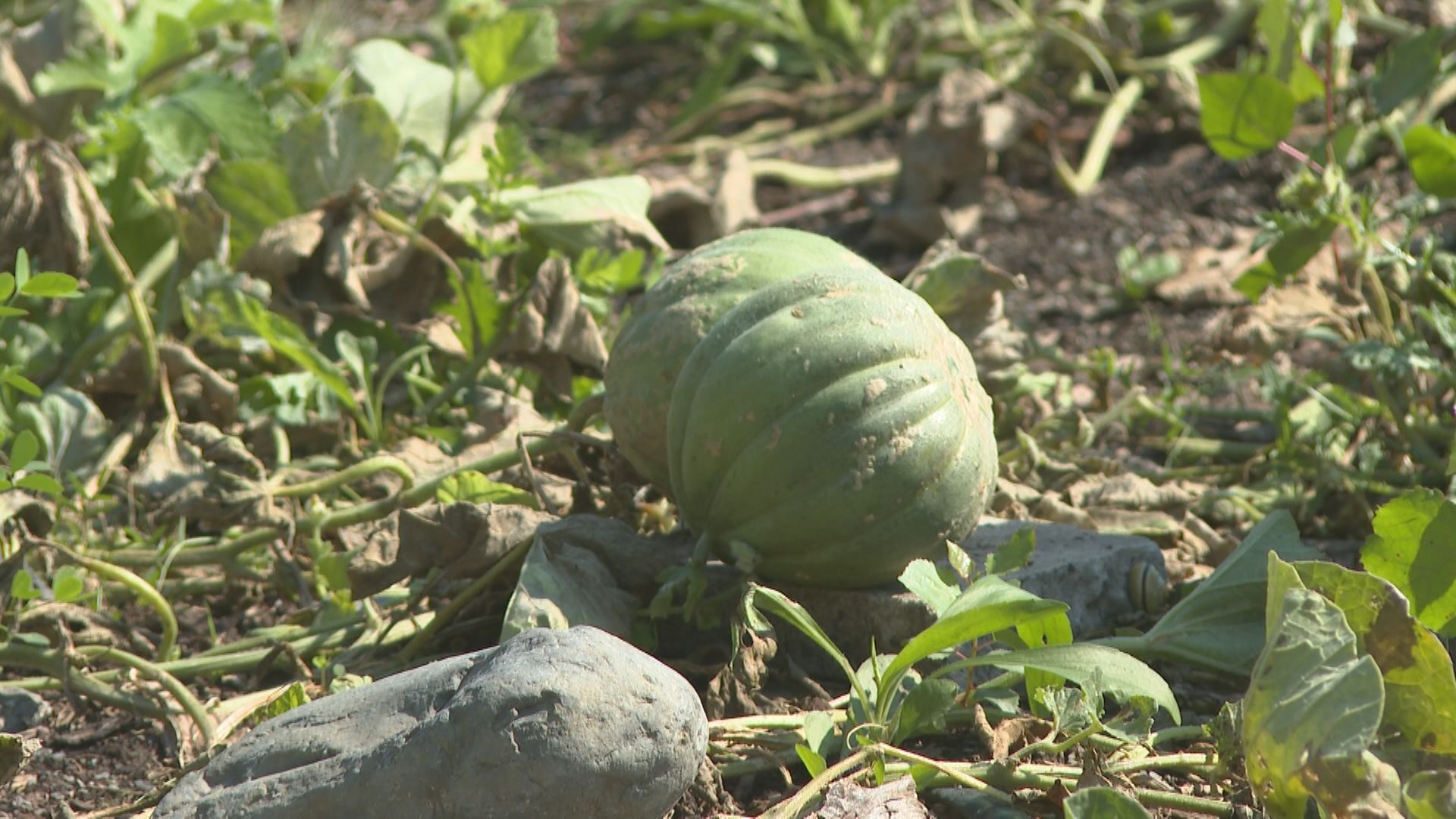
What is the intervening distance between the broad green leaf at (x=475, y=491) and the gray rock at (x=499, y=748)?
82 centimetres

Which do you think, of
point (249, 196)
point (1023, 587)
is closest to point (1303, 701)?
point (1023, 587)

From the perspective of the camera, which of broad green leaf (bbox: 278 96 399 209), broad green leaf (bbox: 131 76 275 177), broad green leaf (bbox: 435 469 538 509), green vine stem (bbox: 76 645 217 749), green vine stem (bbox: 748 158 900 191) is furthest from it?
green vine stem (bbox: 748 158 900 191)

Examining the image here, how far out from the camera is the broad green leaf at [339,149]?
11.0 feet

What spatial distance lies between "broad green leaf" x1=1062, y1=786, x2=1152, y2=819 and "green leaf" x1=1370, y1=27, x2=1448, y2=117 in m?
1.99

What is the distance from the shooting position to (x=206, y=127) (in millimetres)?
3564

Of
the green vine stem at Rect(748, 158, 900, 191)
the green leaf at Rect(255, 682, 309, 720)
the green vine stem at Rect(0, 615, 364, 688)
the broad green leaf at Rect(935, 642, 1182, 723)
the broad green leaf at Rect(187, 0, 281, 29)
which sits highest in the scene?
the broad green leaf at Rect(187, 0, 281, 29)

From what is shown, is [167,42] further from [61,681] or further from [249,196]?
[61,681]

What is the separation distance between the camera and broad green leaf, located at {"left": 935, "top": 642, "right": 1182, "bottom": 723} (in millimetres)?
1899

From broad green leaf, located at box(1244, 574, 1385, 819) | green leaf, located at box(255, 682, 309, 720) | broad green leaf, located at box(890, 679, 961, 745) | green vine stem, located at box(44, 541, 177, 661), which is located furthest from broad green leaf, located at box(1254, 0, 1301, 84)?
green vine stem, located at box(44, 541, 177, 661)

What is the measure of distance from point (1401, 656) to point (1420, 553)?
242 mm

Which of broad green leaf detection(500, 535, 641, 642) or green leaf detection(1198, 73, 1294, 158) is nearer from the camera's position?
broad green leaf detection(500, 535, 641, 642)

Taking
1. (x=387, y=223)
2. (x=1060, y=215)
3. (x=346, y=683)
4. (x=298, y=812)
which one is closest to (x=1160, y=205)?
(x=1060, y=215)

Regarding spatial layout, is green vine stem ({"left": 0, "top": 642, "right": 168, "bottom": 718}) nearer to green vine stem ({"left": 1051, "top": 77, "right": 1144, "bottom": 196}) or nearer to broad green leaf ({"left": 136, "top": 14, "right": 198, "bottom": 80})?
broad green leaf ({"left": 136, "top": 14, "right": 198, "bottom": 80})

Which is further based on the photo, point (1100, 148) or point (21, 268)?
point (1100, 148)
